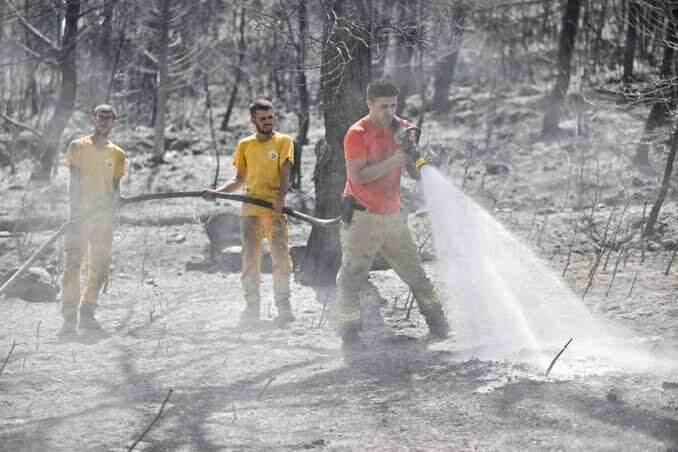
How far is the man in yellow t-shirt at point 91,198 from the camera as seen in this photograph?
650 centimetres

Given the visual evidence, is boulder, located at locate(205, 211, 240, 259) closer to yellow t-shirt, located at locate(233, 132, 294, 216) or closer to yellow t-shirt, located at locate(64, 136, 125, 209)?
yellow t-shirt, located at locate(233, 132, 294, 216)

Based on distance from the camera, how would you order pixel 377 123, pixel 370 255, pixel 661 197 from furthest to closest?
pixel 661 197 < pixel 370 255 < pixel 377 123

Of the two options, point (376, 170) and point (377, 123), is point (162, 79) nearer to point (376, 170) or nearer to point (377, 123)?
point (377, 123)

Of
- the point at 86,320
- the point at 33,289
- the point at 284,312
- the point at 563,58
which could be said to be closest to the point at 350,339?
the point at 284,312

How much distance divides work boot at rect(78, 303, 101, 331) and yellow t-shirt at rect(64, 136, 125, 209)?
32.9 inches

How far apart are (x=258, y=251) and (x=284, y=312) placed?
0.54m

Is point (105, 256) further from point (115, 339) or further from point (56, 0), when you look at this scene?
point (56, 0)

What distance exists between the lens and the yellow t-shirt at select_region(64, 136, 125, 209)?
650 centimetres

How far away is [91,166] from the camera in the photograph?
21.4 ft

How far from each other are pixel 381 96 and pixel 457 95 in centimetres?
1871

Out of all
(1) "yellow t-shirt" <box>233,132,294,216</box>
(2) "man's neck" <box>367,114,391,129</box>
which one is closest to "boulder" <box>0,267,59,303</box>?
(1) "yellow t-shirt" <box>233,132,294,216</box>

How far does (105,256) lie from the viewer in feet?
21.9

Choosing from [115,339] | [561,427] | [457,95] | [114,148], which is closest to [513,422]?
[561,427]

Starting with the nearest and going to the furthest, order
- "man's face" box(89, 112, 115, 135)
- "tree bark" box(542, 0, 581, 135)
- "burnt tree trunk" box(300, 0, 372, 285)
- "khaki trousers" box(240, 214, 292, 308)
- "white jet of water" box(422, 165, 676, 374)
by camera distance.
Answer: "white jet of water" box(422, 165, 676, 374), "man's face" box(89, 112, 115, 135), "khaki trousers" box(240, 214, 292, 308), "burnt tree trunk" box(300, 0, 372, 285), "tree bark" box(542, 0, 581, 135)
